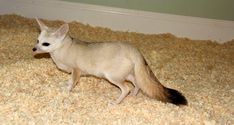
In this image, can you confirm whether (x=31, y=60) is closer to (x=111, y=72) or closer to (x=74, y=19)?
(x=111, y=72)

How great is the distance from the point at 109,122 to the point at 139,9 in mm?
2387

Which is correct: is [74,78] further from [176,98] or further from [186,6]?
[186,6]

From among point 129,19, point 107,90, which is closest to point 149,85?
point 107,90

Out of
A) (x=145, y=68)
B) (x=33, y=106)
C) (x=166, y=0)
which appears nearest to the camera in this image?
(x=33, y=106)

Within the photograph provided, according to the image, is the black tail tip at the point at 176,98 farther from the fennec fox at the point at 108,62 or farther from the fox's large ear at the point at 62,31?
the fox's large ear at the point at 62,31

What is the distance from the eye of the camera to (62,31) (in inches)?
103

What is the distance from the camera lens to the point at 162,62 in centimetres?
351

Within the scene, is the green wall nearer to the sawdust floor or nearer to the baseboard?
the baseboard

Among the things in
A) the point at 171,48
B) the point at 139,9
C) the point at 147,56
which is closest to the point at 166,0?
the point at 139,9

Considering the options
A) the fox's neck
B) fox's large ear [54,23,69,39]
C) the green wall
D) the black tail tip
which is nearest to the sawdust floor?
the black tail tip

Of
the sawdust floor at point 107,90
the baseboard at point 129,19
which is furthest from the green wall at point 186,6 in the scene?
the sawdust floor at point 107,90

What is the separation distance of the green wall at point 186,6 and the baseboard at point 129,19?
5cm

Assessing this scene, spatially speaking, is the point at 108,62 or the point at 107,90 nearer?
the point at 108,62

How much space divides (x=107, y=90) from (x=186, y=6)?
6.38 feet
